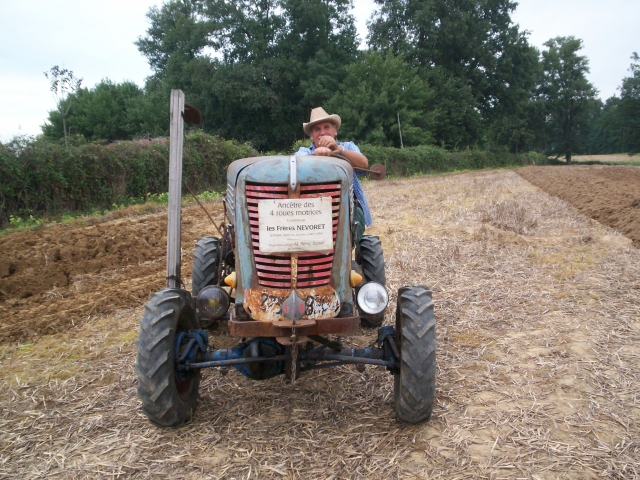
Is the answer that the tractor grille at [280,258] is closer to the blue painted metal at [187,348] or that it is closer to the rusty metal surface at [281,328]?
the rusty metal surface at [281,328]

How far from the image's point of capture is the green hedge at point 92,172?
37.0 feet

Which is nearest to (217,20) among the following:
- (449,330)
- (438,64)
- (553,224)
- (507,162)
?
(438,64)

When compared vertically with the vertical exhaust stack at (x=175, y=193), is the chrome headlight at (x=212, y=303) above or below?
below

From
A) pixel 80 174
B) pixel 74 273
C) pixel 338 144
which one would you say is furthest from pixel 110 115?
pixel 338 144

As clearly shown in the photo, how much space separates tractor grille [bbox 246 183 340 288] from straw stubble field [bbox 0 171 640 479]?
984mm

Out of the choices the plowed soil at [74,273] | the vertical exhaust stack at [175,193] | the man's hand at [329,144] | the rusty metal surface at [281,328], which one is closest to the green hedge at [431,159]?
the plowed soil at [74,273]

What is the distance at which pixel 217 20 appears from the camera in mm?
40281

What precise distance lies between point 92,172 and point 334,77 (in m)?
30.0

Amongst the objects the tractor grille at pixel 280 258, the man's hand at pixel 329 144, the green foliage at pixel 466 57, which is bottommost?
the tractor grille at pixel 280 258

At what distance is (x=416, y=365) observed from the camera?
2.90 m

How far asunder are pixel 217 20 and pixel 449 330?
1631 inches

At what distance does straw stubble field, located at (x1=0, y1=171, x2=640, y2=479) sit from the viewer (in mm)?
2799

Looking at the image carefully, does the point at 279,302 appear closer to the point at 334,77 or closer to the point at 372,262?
the point at 372,262

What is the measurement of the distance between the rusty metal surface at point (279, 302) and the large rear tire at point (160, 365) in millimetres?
497
